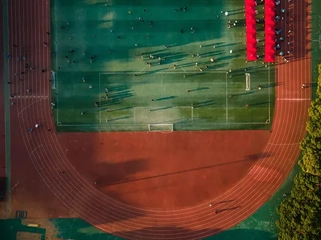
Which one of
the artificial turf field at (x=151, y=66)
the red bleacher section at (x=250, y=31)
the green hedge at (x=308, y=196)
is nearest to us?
the green hedge at (x=308, y=196)

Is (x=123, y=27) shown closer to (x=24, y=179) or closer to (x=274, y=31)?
(x=274, y=31)

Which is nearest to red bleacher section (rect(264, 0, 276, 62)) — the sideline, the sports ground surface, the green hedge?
the sports ground surface

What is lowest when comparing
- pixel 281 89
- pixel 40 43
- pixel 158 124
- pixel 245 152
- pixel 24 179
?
pixel 24 179

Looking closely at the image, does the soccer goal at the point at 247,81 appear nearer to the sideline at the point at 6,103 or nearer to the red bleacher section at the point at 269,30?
the red bleacher section at the point at 269,30

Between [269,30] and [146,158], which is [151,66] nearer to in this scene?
[146,158]

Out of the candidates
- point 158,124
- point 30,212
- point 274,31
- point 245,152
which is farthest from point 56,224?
Answer: point 274,31

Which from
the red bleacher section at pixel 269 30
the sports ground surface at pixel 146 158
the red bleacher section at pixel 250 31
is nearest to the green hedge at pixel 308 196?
the sports ground surface at pixel 146 158

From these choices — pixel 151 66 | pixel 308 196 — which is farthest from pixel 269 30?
pixel 308 196
